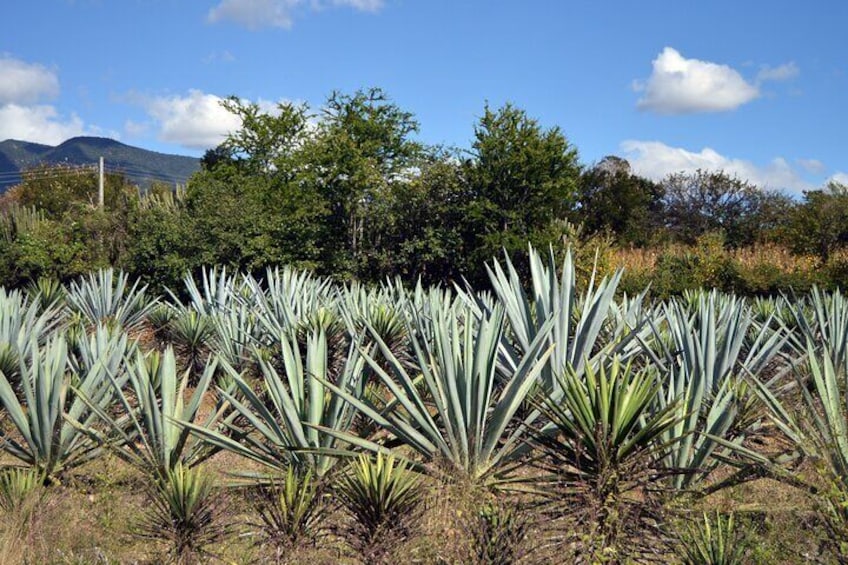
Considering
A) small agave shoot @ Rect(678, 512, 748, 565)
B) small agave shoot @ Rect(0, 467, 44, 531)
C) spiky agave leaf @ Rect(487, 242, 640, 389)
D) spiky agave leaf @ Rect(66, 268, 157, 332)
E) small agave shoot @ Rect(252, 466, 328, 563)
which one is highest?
spiky agave leaf @ Rect(487, 242, 640, 389)

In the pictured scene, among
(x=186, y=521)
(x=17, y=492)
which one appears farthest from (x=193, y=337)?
(x=186, y=521)

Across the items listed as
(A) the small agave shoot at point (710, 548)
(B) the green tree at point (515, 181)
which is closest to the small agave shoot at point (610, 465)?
(A) the small agave shoot at point (710, 548)

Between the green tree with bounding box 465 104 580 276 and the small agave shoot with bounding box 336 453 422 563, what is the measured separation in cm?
1637

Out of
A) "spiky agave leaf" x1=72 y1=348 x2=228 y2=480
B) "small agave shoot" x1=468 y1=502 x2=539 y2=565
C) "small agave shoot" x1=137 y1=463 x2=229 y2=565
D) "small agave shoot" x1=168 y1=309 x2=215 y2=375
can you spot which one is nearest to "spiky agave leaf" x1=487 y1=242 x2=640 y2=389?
"small agave shoot" x1=468 y1=502 x2=539 y2=565

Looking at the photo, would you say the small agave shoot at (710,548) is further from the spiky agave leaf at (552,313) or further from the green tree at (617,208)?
the green tree at (617,208)

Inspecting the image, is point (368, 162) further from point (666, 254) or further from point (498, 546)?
point (498, 546)

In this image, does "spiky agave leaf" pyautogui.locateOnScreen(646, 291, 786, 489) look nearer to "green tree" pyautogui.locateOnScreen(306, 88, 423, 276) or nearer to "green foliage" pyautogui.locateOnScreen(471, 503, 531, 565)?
"green foliage" pyautogui.locateOnScreen(471, 503, 531, 565)

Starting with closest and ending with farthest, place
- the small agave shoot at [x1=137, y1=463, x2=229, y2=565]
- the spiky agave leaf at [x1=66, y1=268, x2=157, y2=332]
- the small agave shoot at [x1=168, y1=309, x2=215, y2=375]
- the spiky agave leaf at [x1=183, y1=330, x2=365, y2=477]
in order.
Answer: the small agave shoot at [x1=137, y1=463, x2=229, y2=565], the spiky agave leaf at [x1=183, y1=330, x2=365, y2=477], the small agave shoot at [x1=168, y1=309, x2=215, y2=375], the spiky agave leaf at [x1=66, y1=268, x2=157, y2=332]

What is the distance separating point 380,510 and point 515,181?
17373 mm

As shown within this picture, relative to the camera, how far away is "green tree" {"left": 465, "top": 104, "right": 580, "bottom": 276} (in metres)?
20.3

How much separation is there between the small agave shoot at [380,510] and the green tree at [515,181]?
16372mm

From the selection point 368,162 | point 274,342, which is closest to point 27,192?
point 368,162

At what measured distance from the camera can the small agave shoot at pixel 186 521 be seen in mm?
4102

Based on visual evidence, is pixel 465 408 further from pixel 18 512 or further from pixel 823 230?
pixel 823 230
